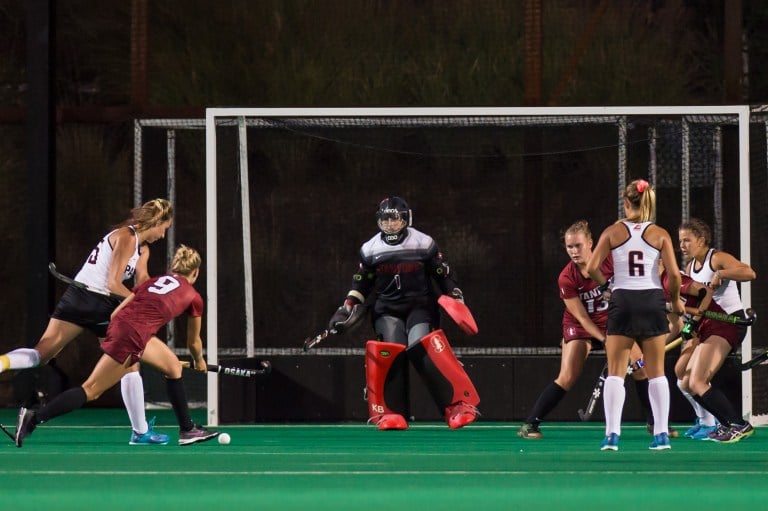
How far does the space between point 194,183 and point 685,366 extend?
434cm

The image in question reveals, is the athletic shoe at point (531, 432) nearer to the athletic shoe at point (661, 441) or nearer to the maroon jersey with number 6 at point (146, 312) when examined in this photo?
the athletic shoe at point (661, 441)

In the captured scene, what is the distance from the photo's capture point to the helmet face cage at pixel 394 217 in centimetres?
1000

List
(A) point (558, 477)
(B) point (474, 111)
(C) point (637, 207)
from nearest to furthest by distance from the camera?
(A) point (558, 477), (C) point (637, 207), (B) point (474, 111)

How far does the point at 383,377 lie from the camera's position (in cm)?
1002

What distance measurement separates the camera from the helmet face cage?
10.0 metres

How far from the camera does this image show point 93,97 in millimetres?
12445

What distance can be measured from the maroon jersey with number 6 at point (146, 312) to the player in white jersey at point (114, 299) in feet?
0.77

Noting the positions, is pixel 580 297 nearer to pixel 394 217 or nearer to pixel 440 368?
pixel 440 368

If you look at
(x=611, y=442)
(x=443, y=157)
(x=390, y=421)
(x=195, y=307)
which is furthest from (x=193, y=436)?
(x=443, y=157)

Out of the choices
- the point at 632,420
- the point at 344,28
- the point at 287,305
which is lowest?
the point at 632,420

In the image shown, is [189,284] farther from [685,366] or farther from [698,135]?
[698,135]

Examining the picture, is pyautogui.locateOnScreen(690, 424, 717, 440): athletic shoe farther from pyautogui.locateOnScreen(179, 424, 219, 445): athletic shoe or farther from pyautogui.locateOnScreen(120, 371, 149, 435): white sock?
pyautogui.locateOnScreen(120, 371, 149, 435): white sock

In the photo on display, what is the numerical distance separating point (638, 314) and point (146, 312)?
2670 millimetres

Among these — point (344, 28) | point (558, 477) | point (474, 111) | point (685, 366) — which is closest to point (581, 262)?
point (685, 366)
